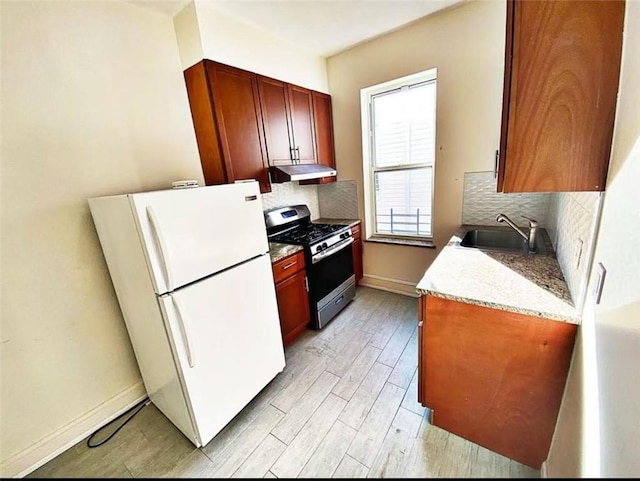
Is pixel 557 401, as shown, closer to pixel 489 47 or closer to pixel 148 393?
pixel 148 393

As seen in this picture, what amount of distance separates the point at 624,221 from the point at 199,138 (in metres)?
2.27

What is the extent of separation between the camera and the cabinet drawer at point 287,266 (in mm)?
1910

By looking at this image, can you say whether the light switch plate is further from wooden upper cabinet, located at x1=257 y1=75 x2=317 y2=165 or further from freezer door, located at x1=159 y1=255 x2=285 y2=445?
wooden upper cabinet, located at x1=257 y1=75 x2=317 y2=165

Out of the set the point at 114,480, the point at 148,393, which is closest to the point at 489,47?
the point at 114,480

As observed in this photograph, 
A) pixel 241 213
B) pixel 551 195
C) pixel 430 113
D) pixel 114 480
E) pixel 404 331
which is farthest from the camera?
pixel 430 113

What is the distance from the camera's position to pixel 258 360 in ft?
5.32

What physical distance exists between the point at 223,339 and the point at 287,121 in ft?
6.27

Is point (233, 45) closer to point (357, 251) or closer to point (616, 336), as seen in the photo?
point (357, 251)

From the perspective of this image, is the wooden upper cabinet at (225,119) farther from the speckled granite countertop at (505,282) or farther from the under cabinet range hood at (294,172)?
the speckled granite countertop at (505,282)

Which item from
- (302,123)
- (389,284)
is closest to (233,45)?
(302,123)

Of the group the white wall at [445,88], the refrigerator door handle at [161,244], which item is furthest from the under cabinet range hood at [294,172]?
the refrigerator door handle at [161,244]

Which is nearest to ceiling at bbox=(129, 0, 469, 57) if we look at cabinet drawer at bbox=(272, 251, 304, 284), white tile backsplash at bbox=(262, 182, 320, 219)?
white tile backsplash at bbox=(262, 182, 320, 219)

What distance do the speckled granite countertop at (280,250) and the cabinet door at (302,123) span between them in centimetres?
90

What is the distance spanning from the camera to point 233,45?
1898mm
